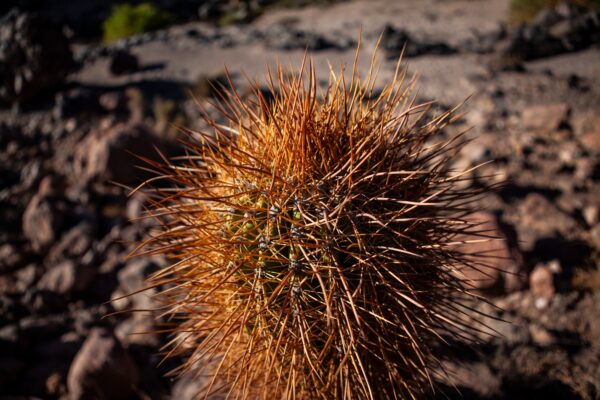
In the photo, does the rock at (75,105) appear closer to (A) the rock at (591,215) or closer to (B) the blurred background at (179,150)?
(B) the blurred background at (179,150)

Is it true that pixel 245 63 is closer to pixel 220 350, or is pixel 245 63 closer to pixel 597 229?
pixel 597 229

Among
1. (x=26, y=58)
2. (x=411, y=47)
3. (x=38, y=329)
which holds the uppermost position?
(x=26, y=58)

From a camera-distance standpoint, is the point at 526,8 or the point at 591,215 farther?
the point at 526,8

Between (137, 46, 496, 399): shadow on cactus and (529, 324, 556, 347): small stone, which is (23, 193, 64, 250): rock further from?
(529, 324, 556, 347): small stone

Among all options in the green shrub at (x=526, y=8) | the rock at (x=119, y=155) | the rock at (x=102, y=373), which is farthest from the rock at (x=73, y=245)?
the green shrub at (x=526, y=8)

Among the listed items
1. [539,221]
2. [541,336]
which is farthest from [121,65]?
[541,336]

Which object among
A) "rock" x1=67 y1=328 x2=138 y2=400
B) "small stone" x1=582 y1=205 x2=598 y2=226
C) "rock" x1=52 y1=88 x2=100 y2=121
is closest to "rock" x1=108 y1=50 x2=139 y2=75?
"rock" x1=52 y1=88 x2=100 y2=121

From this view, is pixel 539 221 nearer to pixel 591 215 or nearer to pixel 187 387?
pixel 591 215
